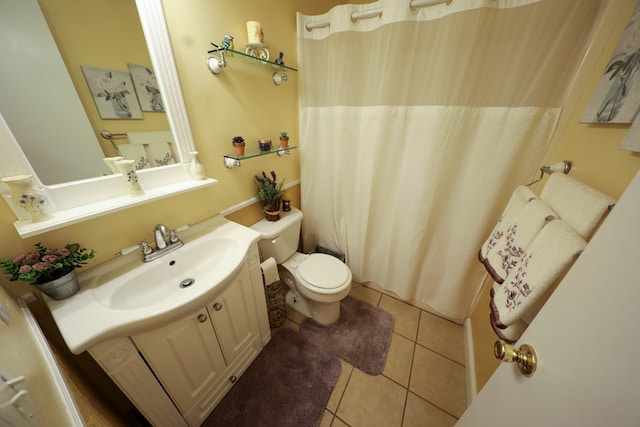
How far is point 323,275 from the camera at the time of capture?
1375 millimetres

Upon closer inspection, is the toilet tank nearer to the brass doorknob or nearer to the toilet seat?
the toilet seat

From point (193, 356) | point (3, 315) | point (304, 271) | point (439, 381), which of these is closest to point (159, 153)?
point (3, 315)

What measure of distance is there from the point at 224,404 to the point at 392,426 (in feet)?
2.87

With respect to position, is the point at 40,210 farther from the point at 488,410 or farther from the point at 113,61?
the point at 488,410

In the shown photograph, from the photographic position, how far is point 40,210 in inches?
25.8

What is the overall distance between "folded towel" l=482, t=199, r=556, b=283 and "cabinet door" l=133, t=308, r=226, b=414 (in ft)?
3.92

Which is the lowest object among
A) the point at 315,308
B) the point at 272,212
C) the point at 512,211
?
the point at 315,308

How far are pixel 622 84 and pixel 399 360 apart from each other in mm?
1545

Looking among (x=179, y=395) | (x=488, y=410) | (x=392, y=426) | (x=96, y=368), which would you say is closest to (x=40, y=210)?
(x=96, y=368)

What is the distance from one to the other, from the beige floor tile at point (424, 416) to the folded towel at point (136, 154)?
1.75m

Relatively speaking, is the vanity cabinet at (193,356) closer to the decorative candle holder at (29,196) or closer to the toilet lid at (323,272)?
the toilet lid at (323,272)

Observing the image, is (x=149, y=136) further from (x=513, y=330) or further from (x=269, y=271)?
(x=513, y=330)

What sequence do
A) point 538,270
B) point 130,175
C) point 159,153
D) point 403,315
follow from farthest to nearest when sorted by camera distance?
point 403,315 → point 159,153 → point 130,175 → point 538,270

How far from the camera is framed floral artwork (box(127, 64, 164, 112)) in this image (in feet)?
2.62
